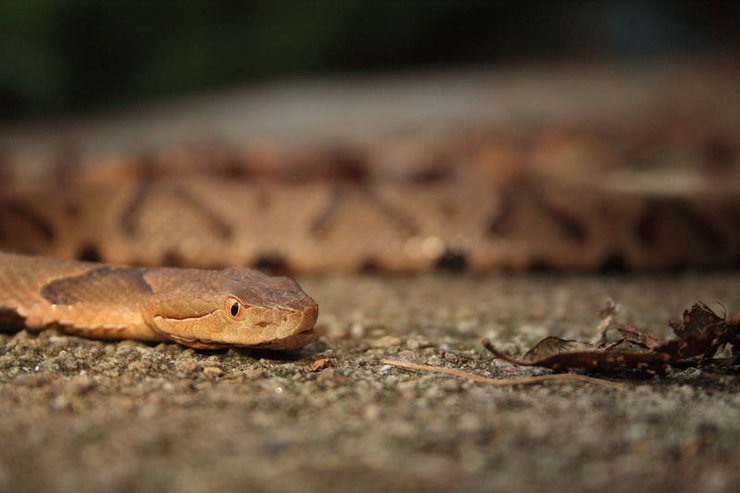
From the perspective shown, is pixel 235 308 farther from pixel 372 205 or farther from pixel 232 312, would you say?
pixel 372 205

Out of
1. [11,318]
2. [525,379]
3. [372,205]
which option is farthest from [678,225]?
[11,318]

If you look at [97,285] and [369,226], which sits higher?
[369,226]

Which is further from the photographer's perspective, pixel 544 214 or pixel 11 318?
pixel 544 214

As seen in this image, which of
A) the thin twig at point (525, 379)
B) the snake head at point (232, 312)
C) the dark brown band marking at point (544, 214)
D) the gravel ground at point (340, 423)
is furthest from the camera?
the dark brown band marking at point (544, 214)

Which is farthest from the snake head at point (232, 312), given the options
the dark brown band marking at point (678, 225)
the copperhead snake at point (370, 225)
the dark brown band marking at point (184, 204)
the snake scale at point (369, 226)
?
the dark brown band marking at point (678, 225)

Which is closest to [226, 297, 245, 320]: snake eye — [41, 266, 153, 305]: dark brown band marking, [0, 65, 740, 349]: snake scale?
[41, 266, 153, 305]: dark brown band marking

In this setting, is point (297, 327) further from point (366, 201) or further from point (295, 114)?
point (295, 114)

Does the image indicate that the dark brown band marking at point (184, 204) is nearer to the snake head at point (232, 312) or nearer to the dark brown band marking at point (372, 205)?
the dark brown band marking at point (372, 205)
